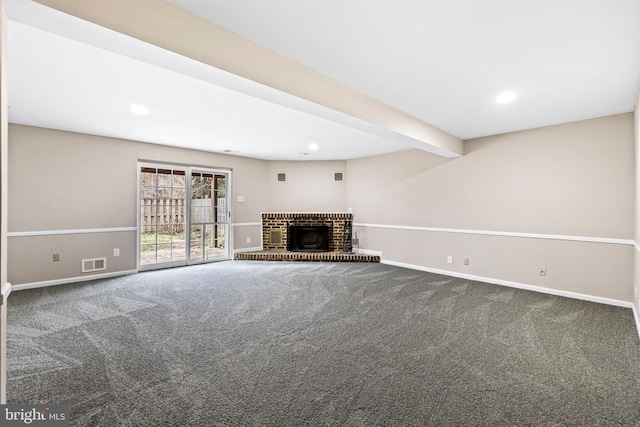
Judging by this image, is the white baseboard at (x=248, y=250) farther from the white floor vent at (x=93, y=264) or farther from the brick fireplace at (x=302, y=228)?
the white floor vent at (x=93, y=264)

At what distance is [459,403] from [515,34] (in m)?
2.50

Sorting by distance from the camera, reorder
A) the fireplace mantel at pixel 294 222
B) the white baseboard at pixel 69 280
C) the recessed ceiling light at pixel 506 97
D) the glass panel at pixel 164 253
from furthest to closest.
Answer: the fireplace mantel at pixel 294 222 < the glass panel at pixel 164 253 < the white baseboard at pixel 69 280 < the recessed ceiling light at pixel 506 97

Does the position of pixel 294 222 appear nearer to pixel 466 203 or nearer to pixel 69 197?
pixel 466 203

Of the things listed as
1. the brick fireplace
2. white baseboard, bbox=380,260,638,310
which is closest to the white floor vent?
the brick fireplace

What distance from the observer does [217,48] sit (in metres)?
2.03

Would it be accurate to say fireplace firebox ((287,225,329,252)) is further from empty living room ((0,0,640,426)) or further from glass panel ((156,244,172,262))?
glass panel ((156,244,172,262))

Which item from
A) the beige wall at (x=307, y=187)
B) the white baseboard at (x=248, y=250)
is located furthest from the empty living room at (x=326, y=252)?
the beige wall at (x=307, y=187)

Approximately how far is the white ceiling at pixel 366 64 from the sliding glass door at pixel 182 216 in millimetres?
1634

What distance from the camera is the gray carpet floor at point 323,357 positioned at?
70.9 inches

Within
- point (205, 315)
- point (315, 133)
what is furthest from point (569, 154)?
point (205, 315)

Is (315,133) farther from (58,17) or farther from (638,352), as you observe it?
(638,352)

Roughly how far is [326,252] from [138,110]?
14.7 ft

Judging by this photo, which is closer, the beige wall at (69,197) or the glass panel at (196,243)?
the beige wall at (69,197)

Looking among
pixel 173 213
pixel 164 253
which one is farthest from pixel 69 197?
pixel 164 253
